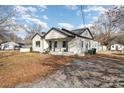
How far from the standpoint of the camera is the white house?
344 inches

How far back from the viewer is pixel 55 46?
9.45 meters

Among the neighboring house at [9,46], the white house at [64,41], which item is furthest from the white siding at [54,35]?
the neighboring house at [9,46]

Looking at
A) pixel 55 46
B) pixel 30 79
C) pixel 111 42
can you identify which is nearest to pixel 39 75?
pixel 30 79

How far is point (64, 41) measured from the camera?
30.5 ft

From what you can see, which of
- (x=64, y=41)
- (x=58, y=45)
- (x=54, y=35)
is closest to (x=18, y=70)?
(x=58, y=45)

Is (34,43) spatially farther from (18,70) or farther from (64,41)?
(18,70)

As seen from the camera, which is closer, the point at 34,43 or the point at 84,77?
the point at 84,77

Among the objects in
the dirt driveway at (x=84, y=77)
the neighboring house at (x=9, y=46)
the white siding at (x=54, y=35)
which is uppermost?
the white siding at (x=54, y=35)

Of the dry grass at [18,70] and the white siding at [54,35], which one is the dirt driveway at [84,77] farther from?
the white siding at [54,35]

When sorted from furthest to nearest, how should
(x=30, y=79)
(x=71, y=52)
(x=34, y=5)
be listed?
1. (x=71, y=52)
2. (x=34, y=5)
3. (x=30, y=79)

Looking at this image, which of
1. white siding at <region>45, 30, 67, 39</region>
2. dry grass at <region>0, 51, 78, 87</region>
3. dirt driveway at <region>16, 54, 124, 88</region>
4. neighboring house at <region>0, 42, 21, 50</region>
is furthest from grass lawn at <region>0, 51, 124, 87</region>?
white siding at <region>45, 30, 67, 39</region>

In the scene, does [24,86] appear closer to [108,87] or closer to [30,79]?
[30,79]

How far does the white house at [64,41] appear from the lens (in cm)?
875
